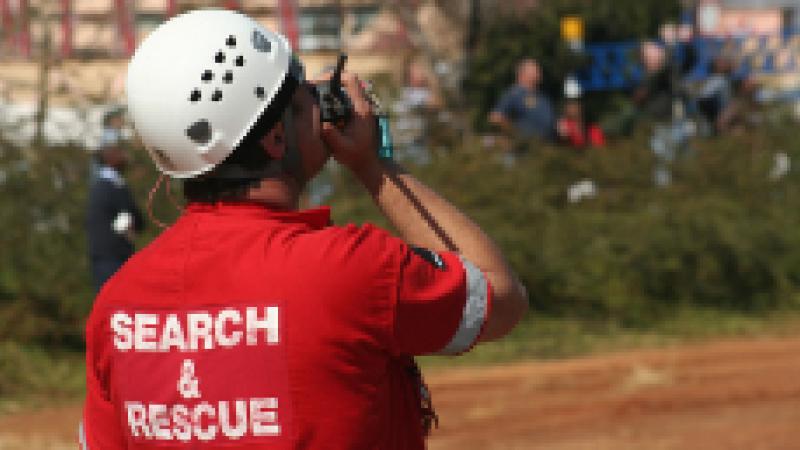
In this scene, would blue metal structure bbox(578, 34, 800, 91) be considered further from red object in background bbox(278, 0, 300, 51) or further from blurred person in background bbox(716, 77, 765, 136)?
red object in background bbox(278, 0, 300, 51)

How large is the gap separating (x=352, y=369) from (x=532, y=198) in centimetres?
982

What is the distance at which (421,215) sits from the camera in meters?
2.71

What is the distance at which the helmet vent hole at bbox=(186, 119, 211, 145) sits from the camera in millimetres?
2518

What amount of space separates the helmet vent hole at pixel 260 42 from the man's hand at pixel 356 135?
6.6 inches

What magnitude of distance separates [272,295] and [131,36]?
15.7 m

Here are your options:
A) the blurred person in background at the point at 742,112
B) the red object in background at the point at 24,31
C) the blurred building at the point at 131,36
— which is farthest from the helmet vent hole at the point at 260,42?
the red object in background at the point at 24,31

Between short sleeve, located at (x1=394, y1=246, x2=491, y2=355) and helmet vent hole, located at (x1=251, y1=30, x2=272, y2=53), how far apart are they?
1.50ft

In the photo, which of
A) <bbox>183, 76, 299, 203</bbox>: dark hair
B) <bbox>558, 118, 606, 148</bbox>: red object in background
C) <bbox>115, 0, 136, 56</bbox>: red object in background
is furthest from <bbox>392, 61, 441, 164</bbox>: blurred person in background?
<bbox>183, 76, 299, 203</bbox>: dark hair

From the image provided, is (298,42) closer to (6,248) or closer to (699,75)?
(699,75)

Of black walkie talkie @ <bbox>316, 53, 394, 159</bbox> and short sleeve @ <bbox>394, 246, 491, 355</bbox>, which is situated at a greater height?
black walkie talkie @ <bbox>316, 53, 394, 159</bbox>

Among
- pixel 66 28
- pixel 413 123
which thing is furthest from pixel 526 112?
pixel 66 28

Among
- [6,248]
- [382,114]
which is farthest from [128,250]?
[382,114]

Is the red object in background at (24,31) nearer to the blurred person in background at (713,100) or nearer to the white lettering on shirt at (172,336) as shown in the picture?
the blurred person in background at (713,100)

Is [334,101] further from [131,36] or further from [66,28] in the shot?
[131,36]
